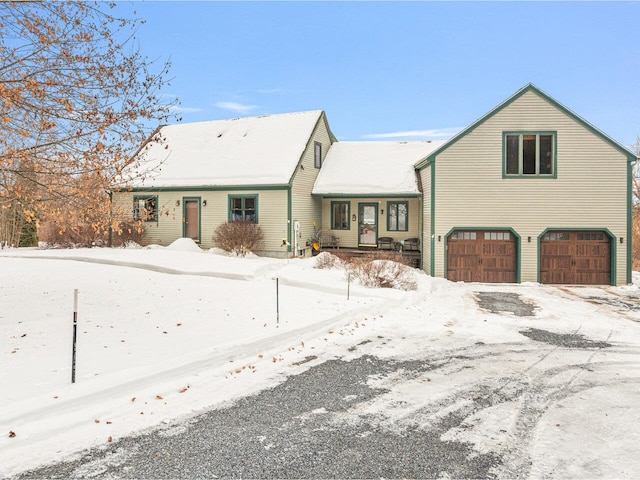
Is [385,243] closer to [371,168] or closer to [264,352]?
[371,168]

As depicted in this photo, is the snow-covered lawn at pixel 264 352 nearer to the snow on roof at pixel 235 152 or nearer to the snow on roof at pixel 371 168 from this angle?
the snow on roof at pixel 371 168

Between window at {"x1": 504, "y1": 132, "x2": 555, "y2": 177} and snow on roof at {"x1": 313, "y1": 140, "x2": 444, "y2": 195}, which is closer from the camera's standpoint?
window at {"x1": 504, "y1": 132, "x2": 555, "y2": 177}

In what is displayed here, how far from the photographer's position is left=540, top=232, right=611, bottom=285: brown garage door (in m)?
18.5

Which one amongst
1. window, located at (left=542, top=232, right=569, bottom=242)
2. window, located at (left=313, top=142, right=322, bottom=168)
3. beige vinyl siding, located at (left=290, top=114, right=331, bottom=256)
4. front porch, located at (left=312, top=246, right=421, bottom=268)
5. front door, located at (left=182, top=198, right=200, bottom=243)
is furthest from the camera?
window, located at (left=313, top=142, right=322, bottom=168)

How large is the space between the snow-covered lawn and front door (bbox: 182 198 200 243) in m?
8.56

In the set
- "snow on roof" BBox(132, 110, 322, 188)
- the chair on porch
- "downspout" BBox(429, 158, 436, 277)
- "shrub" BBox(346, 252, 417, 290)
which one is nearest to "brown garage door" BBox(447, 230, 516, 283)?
"downspout" BBox(429, 158, 436, 277)

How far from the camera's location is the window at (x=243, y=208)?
76.6 ft

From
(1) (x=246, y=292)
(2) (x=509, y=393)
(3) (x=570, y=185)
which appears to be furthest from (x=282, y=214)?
(2) (x=509, y=393)

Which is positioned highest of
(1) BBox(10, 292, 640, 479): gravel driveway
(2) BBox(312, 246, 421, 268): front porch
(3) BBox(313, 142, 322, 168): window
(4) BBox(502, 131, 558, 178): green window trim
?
(3) BBox(313, 142, 322, 168): window

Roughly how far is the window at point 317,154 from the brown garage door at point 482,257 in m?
9.46

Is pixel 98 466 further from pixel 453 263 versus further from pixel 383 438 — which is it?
pixel 453 263

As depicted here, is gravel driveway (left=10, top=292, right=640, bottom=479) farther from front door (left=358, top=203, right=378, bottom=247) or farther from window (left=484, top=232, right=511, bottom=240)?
front door (left=358, top=203, right=378, bottom=247)

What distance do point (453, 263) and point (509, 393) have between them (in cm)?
1319

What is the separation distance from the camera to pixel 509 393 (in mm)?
6223
